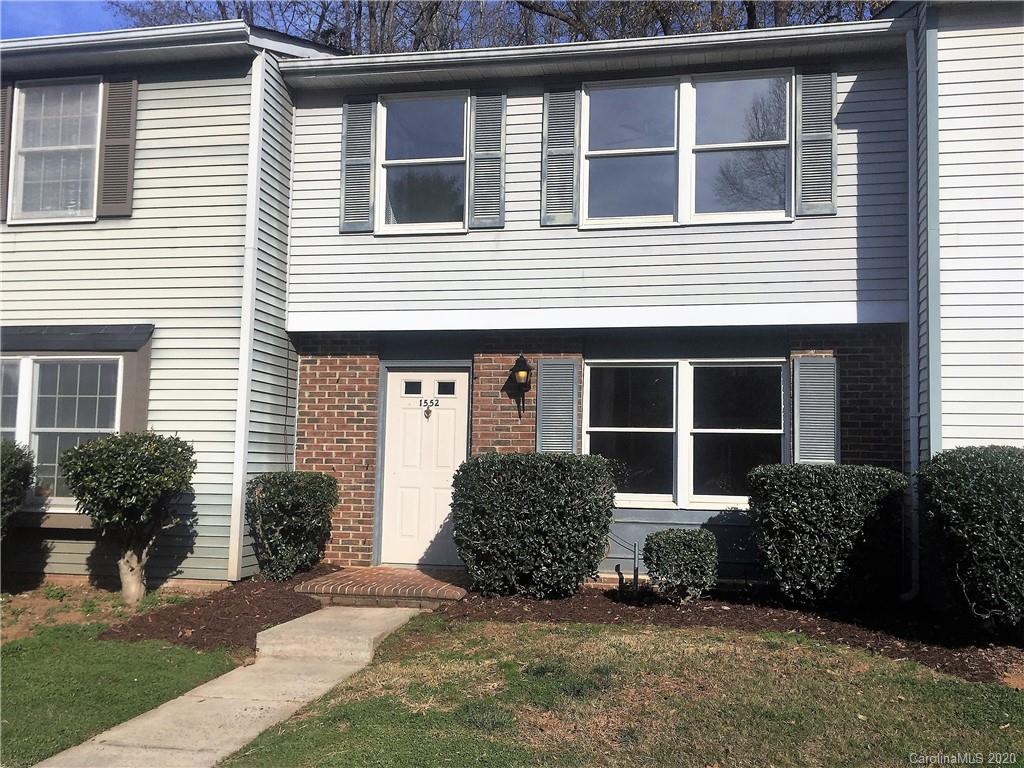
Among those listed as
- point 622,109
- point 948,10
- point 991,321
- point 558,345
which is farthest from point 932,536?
point 622,109

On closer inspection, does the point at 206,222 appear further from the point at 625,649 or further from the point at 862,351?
the point at 862,351

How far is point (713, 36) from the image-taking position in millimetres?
8227

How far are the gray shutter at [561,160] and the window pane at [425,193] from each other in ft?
3.11

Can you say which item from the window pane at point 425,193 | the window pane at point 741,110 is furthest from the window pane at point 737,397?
the window pane at point 425,193

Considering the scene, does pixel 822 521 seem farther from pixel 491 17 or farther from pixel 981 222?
pixel 491 17

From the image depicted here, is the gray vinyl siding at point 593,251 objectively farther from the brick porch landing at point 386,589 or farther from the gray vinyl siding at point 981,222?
the brick porch landing at point 386,589

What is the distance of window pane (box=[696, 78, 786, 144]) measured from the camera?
8508 mm

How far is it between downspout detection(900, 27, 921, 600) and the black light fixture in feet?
12.0

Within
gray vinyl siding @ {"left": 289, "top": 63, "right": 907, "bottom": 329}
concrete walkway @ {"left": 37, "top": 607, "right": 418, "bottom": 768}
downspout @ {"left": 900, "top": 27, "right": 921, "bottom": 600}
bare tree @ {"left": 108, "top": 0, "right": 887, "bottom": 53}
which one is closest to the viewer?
concrete walkway @ {"left": 37, "top": 607, "right": 418, "bottom": 768}

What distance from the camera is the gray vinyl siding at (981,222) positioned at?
7016 mm

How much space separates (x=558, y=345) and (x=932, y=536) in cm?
397

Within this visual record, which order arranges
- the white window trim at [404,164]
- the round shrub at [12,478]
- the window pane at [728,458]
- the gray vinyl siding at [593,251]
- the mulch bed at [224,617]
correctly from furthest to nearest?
→ the white window trim at [404,164] < the window pane at [728,458] < the gray vinyl siding at [593,251] < the round shrub at [12,478] < the mulch bed at [224,617]

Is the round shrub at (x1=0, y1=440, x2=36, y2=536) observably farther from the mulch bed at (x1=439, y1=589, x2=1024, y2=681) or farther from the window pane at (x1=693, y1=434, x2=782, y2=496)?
the window pane at (x1=693, y1=434, x2=782, y2=496)

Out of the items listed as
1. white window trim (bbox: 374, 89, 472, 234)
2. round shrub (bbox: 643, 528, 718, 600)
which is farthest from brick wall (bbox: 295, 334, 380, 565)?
round shrub (bbox: 643, 528, 718, 600)
